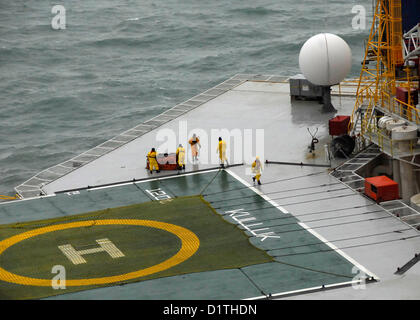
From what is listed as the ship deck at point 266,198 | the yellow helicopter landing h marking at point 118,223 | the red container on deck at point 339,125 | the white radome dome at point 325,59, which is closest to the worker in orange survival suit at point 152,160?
the ship deck at point 266,198

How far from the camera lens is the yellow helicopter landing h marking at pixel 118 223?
49938 millimetres

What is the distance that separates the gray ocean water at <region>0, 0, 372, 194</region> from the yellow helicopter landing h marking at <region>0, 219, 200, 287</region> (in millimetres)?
26743

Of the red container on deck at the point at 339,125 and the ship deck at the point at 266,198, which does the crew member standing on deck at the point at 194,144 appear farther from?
the red container on deck at the point at 339,125

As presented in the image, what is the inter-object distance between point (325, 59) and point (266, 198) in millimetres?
16780

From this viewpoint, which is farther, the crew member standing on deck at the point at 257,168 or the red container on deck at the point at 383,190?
the crew member standing on deck at the point at 257,168

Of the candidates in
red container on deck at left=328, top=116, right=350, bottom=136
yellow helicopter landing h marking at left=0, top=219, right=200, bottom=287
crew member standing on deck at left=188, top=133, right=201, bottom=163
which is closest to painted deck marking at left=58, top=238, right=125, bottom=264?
yellow helicopter landing h marking at left=0, top=219, right=200, bottom=287

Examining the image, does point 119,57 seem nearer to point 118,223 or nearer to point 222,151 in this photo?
point 222,151

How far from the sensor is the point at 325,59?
7181 centimetres

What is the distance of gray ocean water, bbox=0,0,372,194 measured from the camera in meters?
97.7

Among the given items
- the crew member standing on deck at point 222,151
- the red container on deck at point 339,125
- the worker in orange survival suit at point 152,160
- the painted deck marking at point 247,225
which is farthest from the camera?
the red container on deck at point 339,125

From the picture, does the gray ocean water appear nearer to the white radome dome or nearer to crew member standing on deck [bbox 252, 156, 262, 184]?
the white radome dome

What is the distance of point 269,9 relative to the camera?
141625 mm

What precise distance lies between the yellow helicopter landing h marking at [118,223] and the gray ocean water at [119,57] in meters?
26.7
